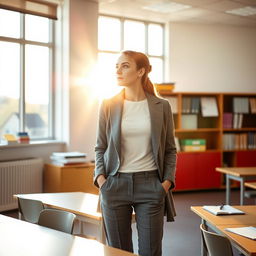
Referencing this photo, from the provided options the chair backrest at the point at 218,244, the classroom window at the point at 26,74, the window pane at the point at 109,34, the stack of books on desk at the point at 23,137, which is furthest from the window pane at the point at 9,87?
the chair backrest at the point at 218,244

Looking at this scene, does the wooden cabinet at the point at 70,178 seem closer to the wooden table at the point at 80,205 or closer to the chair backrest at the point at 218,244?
the wooden table at the point at 80,205

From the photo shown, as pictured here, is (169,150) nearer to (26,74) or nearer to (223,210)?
(223,210)

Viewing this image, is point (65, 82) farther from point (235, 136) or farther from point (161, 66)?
point (235, 136)

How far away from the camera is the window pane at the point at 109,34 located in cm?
736

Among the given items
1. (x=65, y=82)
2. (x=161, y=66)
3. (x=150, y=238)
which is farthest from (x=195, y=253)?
(x=161, y=66)

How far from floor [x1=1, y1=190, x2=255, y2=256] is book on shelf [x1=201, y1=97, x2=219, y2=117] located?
1.36m

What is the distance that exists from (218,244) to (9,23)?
4.77m

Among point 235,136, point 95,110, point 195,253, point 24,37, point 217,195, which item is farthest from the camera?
point 235,136

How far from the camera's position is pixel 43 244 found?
2111 mm

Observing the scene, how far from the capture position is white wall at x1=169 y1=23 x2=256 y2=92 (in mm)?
7906

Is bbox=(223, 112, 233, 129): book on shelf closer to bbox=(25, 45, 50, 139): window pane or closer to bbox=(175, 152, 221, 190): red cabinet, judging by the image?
bbox=(175, 152, 221, 190): red cabinet

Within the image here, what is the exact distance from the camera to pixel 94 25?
21.6 feet

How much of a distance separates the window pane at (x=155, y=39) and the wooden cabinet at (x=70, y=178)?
290 cm

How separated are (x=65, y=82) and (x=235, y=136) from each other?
327 centimetres
